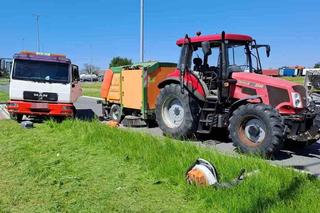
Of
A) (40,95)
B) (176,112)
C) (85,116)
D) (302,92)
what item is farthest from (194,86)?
(85,116)

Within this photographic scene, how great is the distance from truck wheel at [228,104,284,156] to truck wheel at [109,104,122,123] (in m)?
6.00

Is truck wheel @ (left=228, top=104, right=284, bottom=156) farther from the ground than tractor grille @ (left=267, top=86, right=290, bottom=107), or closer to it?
closer to it

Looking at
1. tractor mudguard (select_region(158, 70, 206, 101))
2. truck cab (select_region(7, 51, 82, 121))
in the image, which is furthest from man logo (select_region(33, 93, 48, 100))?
tractor mudguard (select_region(158, 70, 206, 101))

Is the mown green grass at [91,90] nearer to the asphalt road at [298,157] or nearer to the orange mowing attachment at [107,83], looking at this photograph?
the orange mowing attachment at [107,83]

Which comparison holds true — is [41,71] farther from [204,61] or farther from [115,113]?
[204,61]

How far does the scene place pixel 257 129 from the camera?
852 centimetres

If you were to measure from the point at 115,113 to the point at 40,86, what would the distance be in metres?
2.66

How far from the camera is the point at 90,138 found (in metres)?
9.48

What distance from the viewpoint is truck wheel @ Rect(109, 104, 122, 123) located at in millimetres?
14183

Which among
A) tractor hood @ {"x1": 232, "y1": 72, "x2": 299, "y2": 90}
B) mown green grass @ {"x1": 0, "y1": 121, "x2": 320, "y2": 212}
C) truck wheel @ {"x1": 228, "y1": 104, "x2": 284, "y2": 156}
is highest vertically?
tractor hood @ {"x1": 232, "y1": 72, "x2": 299, "y2": 90}

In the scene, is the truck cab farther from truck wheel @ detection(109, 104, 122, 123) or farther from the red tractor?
the red tractor

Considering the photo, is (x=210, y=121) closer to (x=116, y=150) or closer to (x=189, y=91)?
(x=189, y=91)

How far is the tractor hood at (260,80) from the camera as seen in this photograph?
8.84 meters

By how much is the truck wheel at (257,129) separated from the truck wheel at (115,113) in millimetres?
5995
